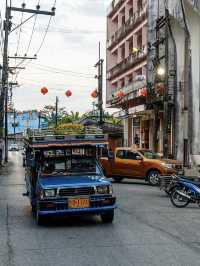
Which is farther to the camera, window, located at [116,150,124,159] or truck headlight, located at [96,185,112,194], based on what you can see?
window, located at [116,150,124,159]

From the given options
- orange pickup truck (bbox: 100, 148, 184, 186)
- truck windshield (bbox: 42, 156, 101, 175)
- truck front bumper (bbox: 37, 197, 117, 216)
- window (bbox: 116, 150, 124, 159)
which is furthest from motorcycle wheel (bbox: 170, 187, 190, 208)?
window (bbox: 116, 150, 124, 159)

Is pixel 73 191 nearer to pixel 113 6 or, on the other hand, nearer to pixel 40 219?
pixel 40 219

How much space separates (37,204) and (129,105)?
34.0 meters

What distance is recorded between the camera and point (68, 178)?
13.3 m

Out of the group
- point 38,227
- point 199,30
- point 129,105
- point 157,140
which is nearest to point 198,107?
point 199,30

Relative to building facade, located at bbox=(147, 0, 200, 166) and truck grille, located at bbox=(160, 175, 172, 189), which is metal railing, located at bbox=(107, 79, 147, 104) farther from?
truck grille, located at bbox=(160, 175, 172, 189)

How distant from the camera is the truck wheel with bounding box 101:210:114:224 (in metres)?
13.1

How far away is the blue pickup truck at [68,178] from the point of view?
12508 millimetres

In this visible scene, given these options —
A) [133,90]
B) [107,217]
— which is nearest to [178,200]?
[107,217]

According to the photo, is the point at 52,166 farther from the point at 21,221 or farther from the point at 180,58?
the point at 180,58

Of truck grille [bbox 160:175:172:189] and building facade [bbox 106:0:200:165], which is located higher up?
building facade [bbox 106:0:200:165]

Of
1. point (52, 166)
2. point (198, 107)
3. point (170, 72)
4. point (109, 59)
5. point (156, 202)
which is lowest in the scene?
point (156, 202)

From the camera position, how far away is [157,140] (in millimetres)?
40625

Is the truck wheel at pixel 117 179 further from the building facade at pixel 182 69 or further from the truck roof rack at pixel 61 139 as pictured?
the truck roof rack at pixel 61 139
